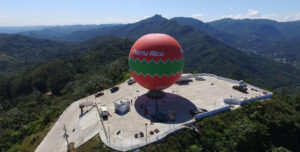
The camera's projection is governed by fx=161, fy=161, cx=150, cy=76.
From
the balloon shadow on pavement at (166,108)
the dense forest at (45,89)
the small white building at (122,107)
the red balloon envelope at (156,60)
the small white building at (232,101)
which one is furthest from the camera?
the dense forest at (45,89)

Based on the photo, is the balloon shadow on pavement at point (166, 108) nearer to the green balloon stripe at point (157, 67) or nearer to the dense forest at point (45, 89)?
the green balloon stripe at point (157, 67)

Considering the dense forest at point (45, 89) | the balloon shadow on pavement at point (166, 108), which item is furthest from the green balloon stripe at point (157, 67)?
the dense forest at point (45, 89)

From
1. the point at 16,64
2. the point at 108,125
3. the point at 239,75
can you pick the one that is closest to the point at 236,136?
the point at 108,125

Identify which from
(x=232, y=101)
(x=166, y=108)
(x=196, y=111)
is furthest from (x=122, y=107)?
(x=232, y=101)

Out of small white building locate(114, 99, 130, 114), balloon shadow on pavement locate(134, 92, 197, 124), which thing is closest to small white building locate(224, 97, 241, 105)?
balloon shadow on pavement locate(134, 92, 197, 124)

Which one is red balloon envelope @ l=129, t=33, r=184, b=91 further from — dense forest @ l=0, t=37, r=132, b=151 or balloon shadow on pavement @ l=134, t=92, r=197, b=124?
dense forest @ l=0, t=37, r=132, b=151

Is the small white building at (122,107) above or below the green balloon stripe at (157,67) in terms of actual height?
below

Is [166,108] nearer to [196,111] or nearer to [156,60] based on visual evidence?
[196,111]
